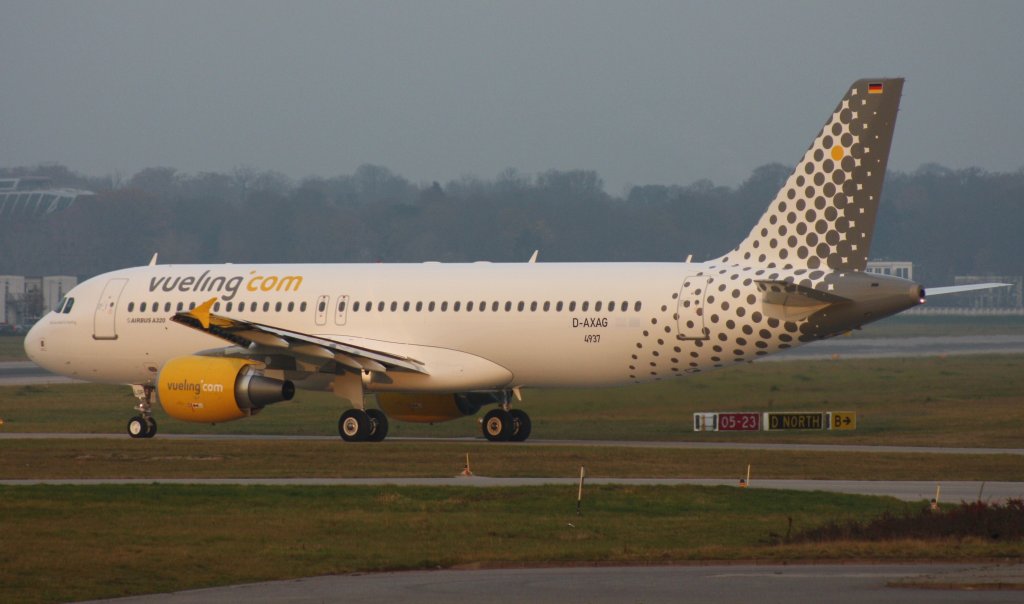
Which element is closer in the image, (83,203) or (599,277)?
(599,277)

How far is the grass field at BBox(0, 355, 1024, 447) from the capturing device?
131 feet

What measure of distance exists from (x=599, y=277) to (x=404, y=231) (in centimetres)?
10199

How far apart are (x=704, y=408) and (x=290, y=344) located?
40.1ft

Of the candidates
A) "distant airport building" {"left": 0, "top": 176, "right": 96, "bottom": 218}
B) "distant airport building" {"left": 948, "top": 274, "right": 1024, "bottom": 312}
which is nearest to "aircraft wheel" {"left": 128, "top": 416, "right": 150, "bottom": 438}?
"distant airport building" {"left": 948, "top": 274, "right": 1024, "bottom": 312}

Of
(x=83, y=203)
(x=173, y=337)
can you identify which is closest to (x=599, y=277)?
(x=173, y=337)

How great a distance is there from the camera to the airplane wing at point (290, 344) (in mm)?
35344

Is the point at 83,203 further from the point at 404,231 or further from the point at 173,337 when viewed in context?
the point at 173,337

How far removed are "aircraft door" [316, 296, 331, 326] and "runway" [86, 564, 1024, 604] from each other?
70.2 feet

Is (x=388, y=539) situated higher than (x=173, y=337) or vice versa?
(x=173, y=337)

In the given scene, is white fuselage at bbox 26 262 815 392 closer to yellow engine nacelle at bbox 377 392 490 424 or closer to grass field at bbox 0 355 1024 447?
yellow engine nacelle at bbox 377 392 490 424

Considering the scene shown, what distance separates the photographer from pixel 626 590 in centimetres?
1677

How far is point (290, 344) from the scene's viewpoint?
36.4 metres

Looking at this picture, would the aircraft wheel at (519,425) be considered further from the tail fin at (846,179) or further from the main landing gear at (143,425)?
the main landing gear at (143,425)

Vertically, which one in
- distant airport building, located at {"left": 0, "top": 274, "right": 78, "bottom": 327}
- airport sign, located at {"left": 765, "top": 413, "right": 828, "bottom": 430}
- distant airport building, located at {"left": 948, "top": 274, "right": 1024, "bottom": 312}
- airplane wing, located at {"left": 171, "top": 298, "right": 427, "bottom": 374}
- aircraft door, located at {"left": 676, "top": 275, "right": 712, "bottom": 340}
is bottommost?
airport sign, located at {"left": 765, "top": 413, "right": 828, "bottom": 430}
